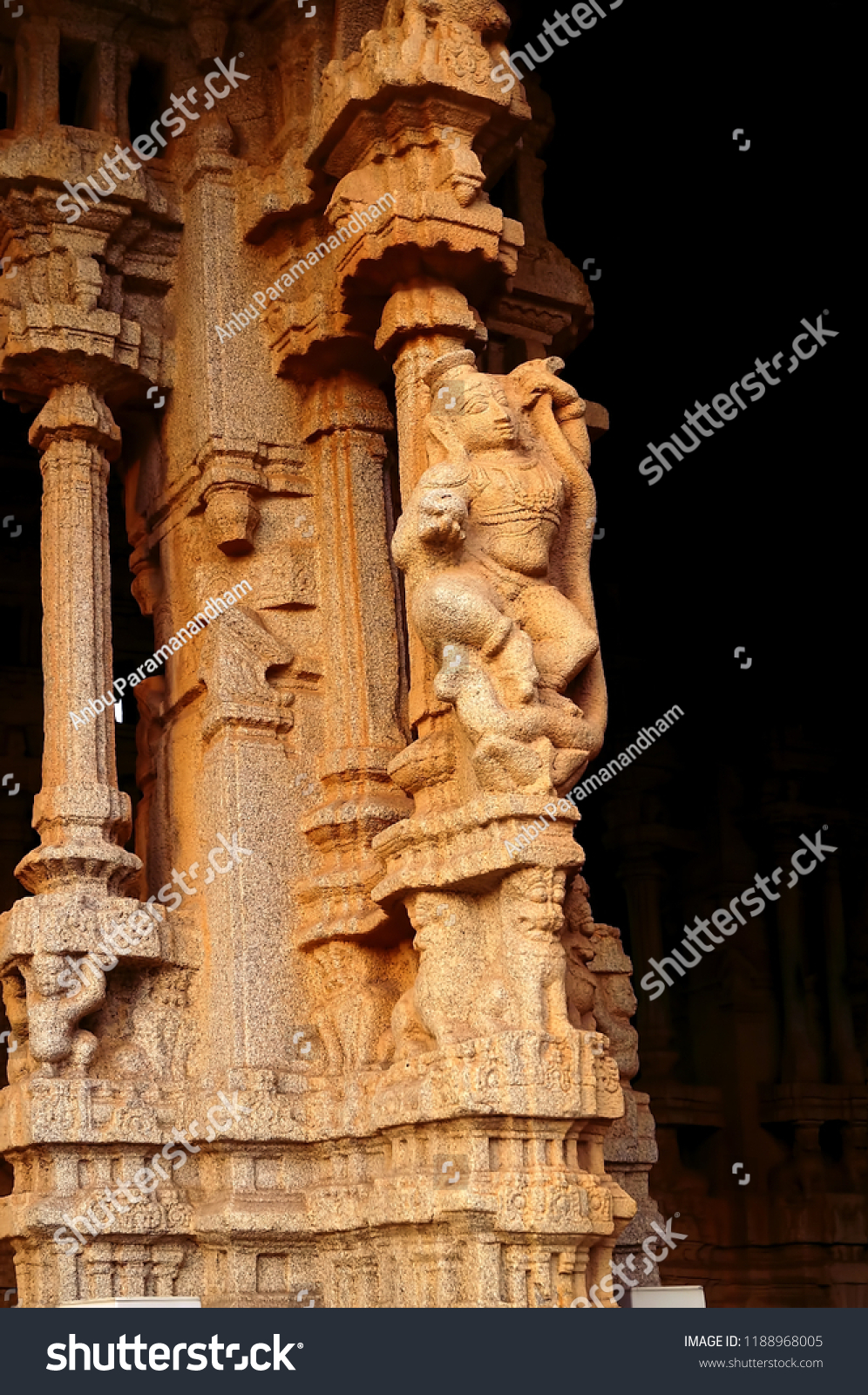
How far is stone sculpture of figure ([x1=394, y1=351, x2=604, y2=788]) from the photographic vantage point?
7602mm

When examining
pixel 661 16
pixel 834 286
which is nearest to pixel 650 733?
pixel 834 286

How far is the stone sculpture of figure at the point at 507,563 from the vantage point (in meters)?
7.60

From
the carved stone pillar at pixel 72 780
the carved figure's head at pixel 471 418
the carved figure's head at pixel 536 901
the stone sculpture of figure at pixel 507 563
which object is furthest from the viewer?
the carved stone pillar at pixel 72 780

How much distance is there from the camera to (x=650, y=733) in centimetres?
1612

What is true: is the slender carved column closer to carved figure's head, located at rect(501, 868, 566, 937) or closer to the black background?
carved figure's head, located at rect(501, 868, 566, 937)

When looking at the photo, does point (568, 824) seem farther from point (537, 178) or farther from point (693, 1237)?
point (693, 1237)

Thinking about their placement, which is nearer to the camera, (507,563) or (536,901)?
(536,901)

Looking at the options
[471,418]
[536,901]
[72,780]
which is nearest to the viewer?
[536,901]

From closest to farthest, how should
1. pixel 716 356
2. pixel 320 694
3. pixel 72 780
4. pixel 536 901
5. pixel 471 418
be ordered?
pixel 536 901
pixel 471 418
pixel 72 780
pixel 320 694
pixel 716 356

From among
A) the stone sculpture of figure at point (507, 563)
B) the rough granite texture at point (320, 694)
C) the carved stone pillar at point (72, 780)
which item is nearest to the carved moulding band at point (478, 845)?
the rough granite texture at point (320, 694)

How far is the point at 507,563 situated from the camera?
791cm

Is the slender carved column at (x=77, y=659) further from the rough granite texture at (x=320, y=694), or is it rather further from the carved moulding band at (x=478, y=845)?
the carved moulding band at (x=478, y=845)

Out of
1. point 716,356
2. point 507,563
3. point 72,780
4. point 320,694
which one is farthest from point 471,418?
point 716,356

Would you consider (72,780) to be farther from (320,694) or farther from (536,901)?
(536,901)
